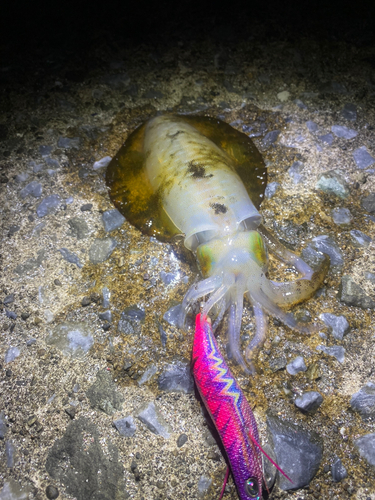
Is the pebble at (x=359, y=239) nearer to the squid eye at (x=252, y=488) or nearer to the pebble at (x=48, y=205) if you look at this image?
the squid eye at (x=252, y=488)

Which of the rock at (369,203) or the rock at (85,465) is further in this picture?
the rock at (369,203)

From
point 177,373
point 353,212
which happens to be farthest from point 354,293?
point 177,373

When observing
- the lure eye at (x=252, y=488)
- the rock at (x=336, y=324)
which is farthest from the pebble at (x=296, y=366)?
the lure eye at (x=252, y=488)

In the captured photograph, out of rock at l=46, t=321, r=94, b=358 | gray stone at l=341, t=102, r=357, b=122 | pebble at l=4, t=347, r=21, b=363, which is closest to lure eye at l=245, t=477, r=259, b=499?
rock at l=46, t=321, r=94, b=358

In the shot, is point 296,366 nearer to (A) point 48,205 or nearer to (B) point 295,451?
(B) point 295,451

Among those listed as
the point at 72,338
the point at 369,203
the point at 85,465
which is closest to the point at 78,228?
the point at 72,338

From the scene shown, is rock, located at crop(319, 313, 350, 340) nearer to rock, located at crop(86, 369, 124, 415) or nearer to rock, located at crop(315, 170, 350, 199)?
rock, located at crop(315, 170, 350, 199)
